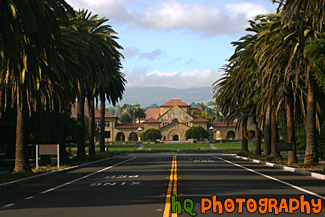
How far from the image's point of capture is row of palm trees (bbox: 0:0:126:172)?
2098cm

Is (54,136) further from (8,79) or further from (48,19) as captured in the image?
(48,19)

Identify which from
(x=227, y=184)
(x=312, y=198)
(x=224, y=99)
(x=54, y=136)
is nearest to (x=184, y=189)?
(x=227, y=184)

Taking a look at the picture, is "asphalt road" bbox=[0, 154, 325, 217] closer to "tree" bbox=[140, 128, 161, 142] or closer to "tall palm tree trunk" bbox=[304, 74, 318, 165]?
"tall palm tree trunk" bbox=[304, 74, 318, 165]

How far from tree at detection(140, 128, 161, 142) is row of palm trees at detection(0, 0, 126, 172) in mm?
105765

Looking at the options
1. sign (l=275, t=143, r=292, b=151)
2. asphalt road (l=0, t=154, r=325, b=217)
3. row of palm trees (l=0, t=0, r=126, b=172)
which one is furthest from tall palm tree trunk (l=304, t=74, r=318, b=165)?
row of palm trees (l=0, t=0, r=126, b=172)

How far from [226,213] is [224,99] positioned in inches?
1985

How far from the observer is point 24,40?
26094 mm

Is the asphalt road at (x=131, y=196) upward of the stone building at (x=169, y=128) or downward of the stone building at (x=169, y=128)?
downward

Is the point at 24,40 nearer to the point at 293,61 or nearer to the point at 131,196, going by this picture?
the point at 131,196

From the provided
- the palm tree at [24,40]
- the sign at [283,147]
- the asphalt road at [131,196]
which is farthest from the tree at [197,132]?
the asphalt road at [131,196]

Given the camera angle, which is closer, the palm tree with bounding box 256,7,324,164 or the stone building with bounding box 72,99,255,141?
the palm tree with bounding box 256,7,324,164

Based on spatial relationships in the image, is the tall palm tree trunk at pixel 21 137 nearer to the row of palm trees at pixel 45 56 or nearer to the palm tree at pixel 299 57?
the row of palm trees at pixel 45 56

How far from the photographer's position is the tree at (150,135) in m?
156

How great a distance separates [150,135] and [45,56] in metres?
128
